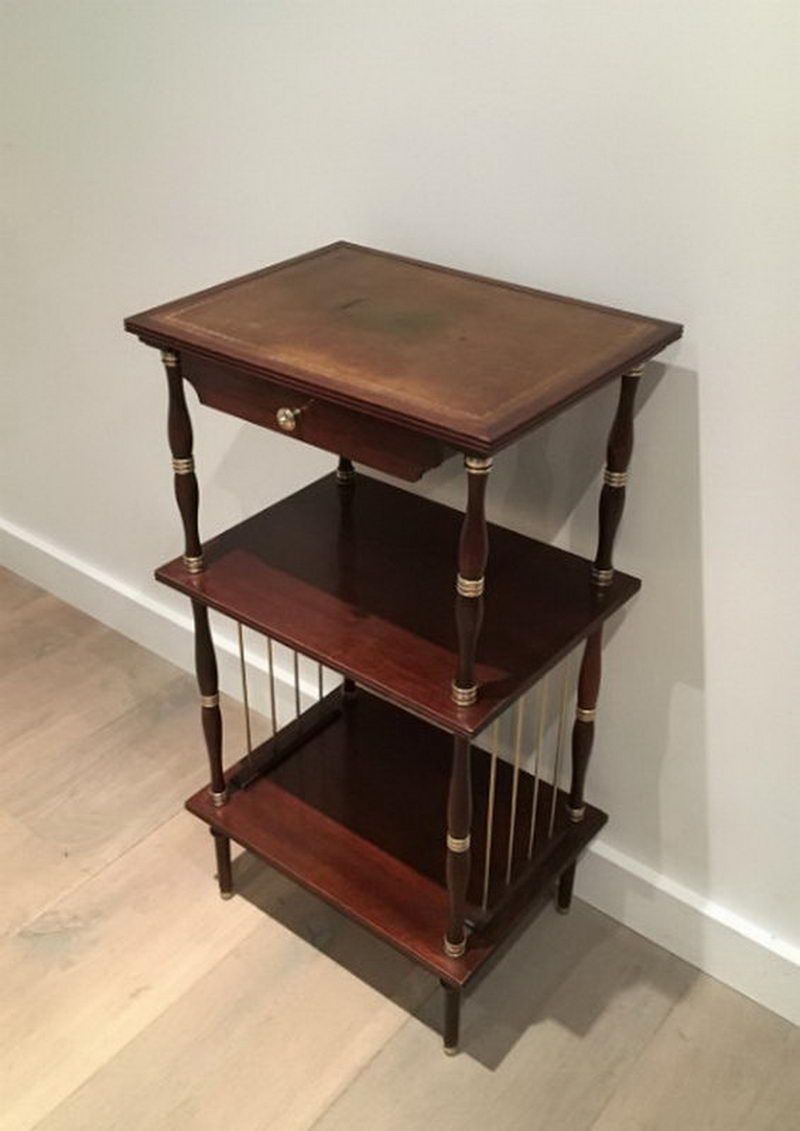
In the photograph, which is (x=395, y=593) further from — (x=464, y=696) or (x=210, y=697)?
(x=210, y=697)

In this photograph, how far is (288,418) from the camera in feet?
3.43

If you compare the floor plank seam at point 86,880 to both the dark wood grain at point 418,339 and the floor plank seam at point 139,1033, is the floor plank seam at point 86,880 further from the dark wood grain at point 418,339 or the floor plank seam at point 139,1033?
the dark wood grain at point 418,339

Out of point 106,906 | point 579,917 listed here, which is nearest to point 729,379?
point 579,917

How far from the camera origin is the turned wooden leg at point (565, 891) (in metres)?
1.51

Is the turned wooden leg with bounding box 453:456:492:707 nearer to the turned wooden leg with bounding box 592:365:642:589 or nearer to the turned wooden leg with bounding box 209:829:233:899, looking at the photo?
the turned wooden leg with bounding box 592:365:642:589

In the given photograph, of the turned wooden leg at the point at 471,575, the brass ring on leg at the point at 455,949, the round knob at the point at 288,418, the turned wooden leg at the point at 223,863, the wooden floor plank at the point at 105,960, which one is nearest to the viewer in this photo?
the turned wooden leg at the point at 471,575

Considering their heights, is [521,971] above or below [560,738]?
below

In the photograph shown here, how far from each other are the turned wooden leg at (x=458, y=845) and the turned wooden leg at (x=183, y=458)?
0.37 meters

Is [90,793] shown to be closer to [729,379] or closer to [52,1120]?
[52,1120]

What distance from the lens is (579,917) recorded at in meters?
1.55

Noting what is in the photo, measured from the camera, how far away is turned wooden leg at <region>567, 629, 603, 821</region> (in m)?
1.31

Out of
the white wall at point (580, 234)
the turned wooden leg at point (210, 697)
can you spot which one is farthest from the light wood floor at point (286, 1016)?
the turned wooden leg at point (210, 697)

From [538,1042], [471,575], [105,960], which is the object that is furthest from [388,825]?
[471,575]

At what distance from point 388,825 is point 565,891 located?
0.29 metres
